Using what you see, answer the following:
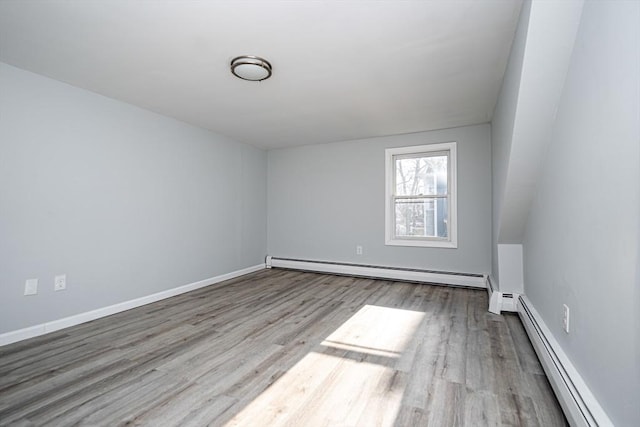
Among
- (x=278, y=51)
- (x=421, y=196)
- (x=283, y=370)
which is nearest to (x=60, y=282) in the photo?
(x=283, y=370)

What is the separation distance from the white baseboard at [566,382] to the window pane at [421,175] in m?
2.49

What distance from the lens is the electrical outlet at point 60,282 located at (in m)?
2.77

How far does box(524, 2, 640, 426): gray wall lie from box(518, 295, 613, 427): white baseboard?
0.15 ft

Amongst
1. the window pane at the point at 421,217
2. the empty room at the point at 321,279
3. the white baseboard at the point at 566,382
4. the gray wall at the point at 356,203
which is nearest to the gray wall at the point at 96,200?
the empty room at the point at 321,279

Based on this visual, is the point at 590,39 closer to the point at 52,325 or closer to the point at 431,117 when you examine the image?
the point at 431,117

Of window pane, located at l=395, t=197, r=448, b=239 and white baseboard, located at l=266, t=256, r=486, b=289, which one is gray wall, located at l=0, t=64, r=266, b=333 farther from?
window pane, located at l=395, t=197, r=448, b=239

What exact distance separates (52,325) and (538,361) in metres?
4.06

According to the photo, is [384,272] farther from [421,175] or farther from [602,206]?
[602,206]

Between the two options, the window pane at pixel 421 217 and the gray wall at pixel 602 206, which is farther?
the window pane at pixel 421 217

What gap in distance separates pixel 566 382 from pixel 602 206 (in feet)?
3.16

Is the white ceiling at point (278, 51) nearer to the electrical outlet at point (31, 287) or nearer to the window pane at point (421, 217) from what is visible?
the window pane at point (421, 217)

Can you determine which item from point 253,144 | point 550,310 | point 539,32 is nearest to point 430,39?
point 539,32

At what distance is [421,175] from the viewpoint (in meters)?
4.66

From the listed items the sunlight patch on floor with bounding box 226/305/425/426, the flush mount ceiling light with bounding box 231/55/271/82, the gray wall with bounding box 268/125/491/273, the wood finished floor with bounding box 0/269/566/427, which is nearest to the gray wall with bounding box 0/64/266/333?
the wood finished floor with bounding box 0/269/566/427
